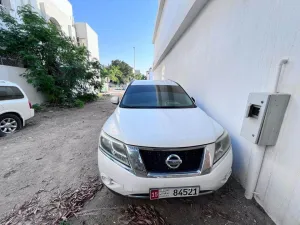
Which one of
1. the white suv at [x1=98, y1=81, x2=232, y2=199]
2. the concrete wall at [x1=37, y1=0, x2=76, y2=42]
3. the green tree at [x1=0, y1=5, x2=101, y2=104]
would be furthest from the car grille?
the concrete wall at [x1=37, y1=0, x2=76, y2=42]

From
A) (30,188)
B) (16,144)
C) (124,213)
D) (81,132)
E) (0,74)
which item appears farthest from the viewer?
(0,74)

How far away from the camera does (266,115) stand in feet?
5.21

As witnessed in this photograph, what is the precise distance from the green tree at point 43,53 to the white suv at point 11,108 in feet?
11.7

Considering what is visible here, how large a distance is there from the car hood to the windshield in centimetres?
38

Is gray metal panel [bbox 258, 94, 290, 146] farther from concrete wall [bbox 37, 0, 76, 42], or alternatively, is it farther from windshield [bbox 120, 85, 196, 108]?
concrete wall [bbox 37, 0, 76, 42]

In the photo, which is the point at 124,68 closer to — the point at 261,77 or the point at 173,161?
the point at 261,77

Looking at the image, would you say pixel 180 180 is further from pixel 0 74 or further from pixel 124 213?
pixel 0 74

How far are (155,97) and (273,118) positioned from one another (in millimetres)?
1793

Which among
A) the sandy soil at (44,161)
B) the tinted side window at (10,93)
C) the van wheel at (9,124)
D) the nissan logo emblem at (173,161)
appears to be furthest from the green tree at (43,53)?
the nissan logo emblem at (173,161)

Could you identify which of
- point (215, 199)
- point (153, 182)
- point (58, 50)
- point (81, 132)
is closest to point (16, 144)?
point (81, 132)

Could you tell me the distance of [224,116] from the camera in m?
2.76

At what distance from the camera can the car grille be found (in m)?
1.53

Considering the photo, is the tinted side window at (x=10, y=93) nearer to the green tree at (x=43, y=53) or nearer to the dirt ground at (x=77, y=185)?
the dirt ground at (x=77, y=185)

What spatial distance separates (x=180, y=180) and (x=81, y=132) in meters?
3.80
